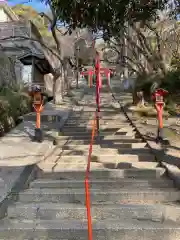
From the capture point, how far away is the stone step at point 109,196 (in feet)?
18.8

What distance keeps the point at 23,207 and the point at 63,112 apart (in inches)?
473

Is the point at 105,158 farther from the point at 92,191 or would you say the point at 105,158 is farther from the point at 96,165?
the point at 92,191

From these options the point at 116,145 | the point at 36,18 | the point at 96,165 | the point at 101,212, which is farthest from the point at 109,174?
the point at 36,18

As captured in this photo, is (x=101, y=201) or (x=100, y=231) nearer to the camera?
(x=100, y=231)

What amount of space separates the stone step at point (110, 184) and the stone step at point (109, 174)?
0.40 meters

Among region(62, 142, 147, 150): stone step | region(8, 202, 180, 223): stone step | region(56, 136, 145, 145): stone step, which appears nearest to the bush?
region(56, 136, 145, 145): stone step

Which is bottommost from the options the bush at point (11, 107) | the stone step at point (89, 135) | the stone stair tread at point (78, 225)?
the stone stair tread at point (78, 225)

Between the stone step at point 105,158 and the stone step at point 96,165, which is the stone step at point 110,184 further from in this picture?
the stone step at point 105,158

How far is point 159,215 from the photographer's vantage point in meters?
5.00

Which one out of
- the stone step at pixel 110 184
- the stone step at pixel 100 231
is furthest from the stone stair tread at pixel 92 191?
the stone step at pixel 100 231

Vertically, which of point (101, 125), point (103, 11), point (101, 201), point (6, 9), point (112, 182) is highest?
point (6, 9)

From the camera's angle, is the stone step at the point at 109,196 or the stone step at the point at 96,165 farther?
the stone step at the point at 96,165

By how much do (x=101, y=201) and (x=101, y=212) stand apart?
0.63 m

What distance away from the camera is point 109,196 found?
19.0ft
